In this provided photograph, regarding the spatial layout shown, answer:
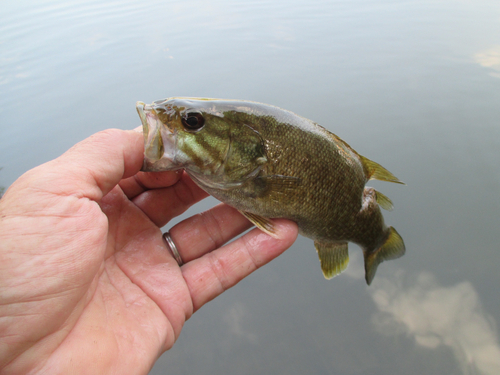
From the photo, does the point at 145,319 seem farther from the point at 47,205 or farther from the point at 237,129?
the point at 237,129

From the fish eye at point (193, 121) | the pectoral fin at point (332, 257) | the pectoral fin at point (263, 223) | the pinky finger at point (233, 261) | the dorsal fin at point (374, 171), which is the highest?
the fish eye at point (193, 121)

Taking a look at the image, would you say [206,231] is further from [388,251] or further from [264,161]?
[388,251]

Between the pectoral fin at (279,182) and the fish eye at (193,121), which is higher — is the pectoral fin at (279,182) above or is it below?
below

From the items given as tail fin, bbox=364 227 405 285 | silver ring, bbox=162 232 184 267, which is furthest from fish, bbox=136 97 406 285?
silver ring, bbox=162 232 184 267

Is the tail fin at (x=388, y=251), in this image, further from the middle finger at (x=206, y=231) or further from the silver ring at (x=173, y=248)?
the silver ring at (x=173, y=248)

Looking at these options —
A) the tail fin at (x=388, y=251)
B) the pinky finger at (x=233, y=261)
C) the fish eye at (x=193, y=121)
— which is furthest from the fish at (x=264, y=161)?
the tail fin at (x=388, y=251)

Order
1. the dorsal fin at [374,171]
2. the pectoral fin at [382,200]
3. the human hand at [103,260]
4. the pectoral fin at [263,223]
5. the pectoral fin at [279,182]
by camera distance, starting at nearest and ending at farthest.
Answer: the human hand at [103,260], the pectoral fin at [279,182], the pectoral fin at [263,223], the dorsal fin at [374,171], the pectoral fin at [382,200]
